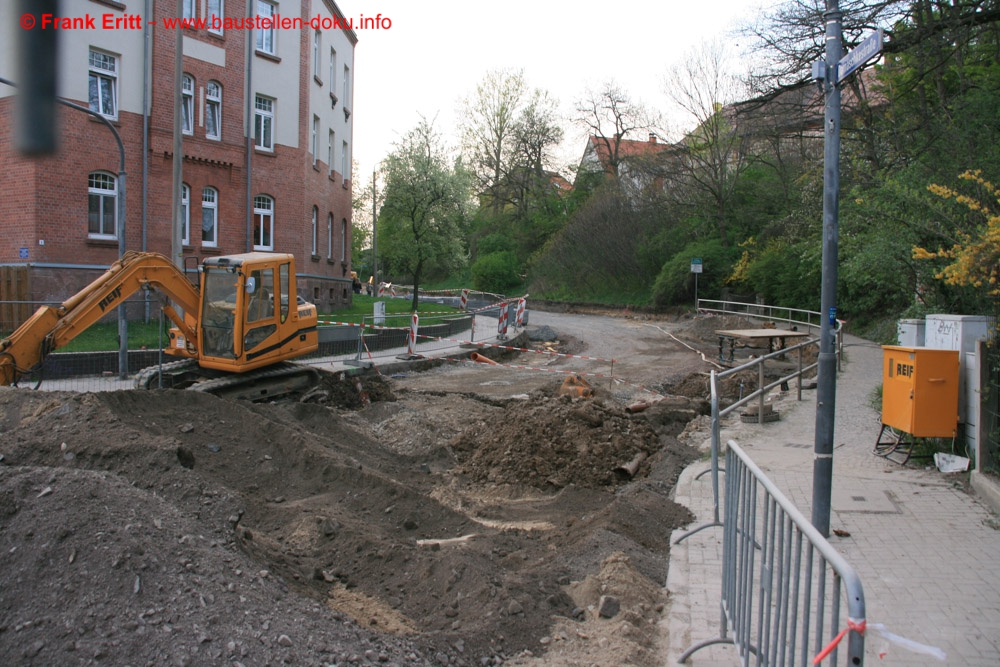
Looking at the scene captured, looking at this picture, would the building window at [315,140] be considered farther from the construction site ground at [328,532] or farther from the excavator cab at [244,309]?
the construction site ground at [328,532]

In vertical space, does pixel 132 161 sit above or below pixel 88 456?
above

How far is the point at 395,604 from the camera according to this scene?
213 inches

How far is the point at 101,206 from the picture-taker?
21688 mm

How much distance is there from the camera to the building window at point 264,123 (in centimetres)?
2633

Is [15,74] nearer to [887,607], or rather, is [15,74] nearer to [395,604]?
[395,604]

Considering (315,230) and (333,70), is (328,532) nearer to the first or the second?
(315,230)

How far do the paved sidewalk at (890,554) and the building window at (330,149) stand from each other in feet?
82.4

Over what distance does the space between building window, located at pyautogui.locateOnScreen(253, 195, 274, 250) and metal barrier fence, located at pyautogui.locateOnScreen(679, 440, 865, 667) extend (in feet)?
79.7

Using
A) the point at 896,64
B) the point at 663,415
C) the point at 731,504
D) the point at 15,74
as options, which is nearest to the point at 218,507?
the point at 731,504

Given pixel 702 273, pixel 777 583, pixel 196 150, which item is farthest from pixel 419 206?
pixel 777 583

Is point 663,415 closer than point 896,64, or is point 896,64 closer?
point 663,415

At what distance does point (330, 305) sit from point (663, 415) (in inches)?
813

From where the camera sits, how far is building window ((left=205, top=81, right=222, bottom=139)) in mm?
24516

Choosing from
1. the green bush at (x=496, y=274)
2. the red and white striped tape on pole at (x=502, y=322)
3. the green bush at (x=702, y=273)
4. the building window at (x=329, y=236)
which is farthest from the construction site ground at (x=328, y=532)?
the green bush at (x=496, y=274)
